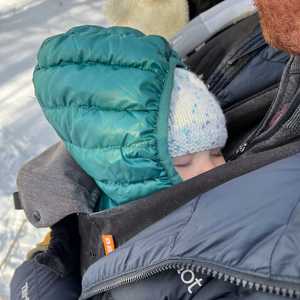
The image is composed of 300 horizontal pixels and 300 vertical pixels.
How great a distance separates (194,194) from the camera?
25.4 inches

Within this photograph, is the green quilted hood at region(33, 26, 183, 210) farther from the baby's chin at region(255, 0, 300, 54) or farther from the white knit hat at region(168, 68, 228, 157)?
the baby's chin at region(255, 0, 300, 54)

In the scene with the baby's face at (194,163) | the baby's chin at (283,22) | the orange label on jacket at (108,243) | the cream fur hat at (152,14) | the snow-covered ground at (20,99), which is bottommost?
the snow-covered ground at (20,99)

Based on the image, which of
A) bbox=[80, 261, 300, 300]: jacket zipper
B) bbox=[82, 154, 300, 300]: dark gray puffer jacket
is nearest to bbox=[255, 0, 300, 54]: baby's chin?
bbox=[82, 154, 300, 300]: dark gray puffer jacket

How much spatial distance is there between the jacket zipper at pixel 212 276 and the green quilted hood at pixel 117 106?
0.14 m

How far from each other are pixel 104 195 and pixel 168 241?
26cm

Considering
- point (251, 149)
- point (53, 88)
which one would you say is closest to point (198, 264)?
point (251, 149)

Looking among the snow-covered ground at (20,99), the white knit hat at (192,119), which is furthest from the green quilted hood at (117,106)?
the snow-covered ground at (20,99)

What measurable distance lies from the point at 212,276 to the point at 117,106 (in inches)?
10.9

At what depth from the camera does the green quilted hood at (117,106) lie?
0.70 m

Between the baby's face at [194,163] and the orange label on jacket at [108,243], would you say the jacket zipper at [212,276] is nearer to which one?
the orange label on jacket at [108,243]

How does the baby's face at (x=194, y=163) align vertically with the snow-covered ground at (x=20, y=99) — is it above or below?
above

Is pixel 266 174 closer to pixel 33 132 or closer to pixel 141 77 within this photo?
pixel 141 77

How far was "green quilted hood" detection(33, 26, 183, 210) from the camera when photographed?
0.70 m

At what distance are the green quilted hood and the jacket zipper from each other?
0.47 feet
